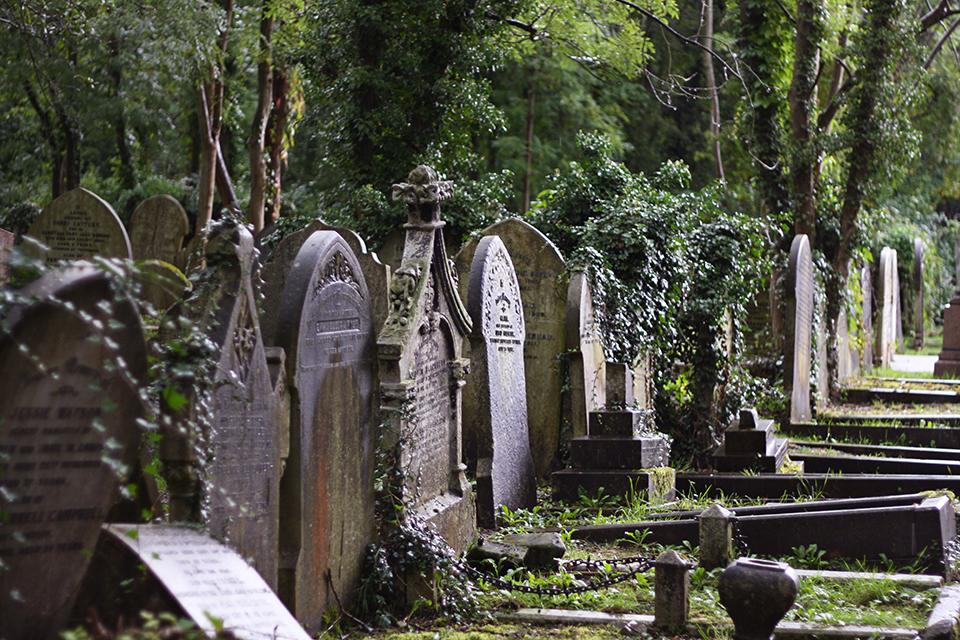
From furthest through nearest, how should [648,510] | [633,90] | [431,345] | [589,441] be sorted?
[633,90], [589,441], [648,510], [431,345]

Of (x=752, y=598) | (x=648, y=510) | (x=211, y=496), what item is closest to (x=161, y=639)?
(x=211, y=496)

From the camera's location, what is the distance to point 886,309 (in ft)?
61.0

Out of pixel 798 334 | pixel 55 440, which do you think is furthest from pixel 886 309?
pixel 55 440

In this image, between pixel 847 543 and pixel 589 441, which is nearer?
pixel 847 543

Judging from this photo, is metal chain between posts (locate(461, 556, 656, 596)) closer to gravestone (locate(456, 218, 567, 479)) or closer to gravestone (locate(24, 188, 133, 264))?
gravestone (locate(456, 218, 567, 479))

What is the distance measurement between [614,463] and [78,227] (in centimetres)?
808

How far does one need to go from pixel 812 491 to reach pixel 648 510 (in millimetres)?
1496

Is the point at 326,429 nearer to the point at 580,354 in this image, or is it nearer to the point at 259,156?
the point at 580,354

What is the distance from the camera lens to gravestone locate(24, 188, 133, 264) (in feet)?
37.2

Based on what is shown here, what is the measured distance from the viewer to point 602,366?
28.4ft

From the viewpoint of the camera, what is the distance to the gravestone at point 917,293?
76.8 feet

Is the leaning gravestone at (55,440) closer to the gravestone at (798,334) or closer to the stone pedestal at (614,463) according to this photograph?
the stone pedestal at (614,463)

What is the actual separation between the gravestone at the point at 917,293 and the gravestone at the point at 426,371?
21.2m

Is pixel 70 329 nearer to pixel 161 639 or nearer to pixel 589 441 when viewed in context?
pixel 161 639
